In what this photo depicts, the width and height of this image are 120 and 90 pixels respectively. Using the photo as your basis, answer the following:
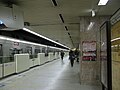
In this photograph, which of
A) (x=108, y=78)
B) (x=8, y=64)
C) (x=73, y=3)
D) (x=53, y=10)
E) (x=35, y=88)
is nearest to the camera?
(x=108, y=78)

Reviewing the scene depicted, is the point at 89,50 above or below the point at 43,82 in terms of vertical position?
above

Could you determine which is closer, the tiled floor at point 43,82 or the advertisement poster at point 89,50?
the tiled floor at point 43,82

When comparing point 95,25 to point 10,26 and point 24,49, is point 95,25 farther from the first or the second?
point 24,49

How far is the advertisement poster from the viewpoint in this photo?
28.5 feet

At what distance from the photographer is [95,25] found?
883 centimetres

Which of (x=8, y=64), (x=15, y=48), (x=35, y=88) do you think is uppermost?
(x=15, y=48)

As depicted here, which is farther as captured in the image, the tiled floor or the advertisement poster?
the advertisement poster

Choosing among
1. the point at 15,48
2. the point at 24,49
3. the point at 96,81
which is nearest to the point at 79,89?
the point at 96,81

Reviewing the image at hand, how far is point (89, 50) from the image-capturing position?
28.6 feet

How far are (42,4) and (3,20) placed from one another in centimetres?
162

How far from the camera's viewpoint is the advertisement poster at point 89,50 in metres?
8.67

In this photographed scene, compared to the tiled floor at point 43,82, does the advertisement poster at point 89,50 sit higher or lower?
higher

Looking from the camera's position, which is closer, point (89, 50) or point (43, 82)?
point (89, 50)

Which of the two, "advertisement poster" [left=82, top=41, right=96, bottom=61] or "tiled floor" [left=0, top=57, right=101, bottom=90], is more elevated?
"advertisement poster" [left=82, top=41, right=96, bottom=61]
